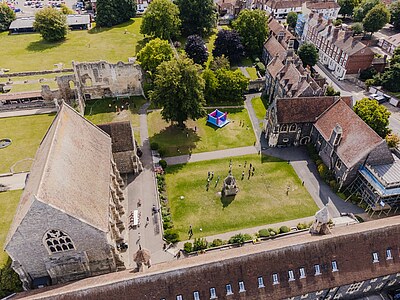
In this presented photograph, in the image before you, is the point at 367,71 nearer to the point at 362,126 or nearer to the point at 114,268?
the point at 362,126

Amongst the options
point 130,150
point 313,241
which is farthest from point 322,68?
point 313,241

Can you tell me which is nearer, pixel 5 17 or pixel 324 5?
pixel 5 17

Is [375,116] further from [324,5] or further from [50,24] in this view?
[50,24]

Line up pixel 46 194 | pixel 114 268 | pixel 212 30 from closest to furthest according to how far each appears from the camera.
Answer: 1. pixel 46 194
2. pixel 114 268
3. pixel 212 30

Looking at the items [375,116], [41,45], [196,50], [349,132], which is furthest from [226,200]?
[41,45]

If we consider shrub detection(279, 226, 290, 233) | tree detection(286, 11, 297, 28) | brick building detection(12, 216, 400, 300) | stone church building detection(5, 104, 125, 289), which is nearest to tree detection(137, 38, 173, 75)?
stone church building detection(5, 104, 125, 289)

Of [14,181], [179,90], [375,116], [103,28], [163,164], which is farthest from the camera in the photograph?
[103,28]
